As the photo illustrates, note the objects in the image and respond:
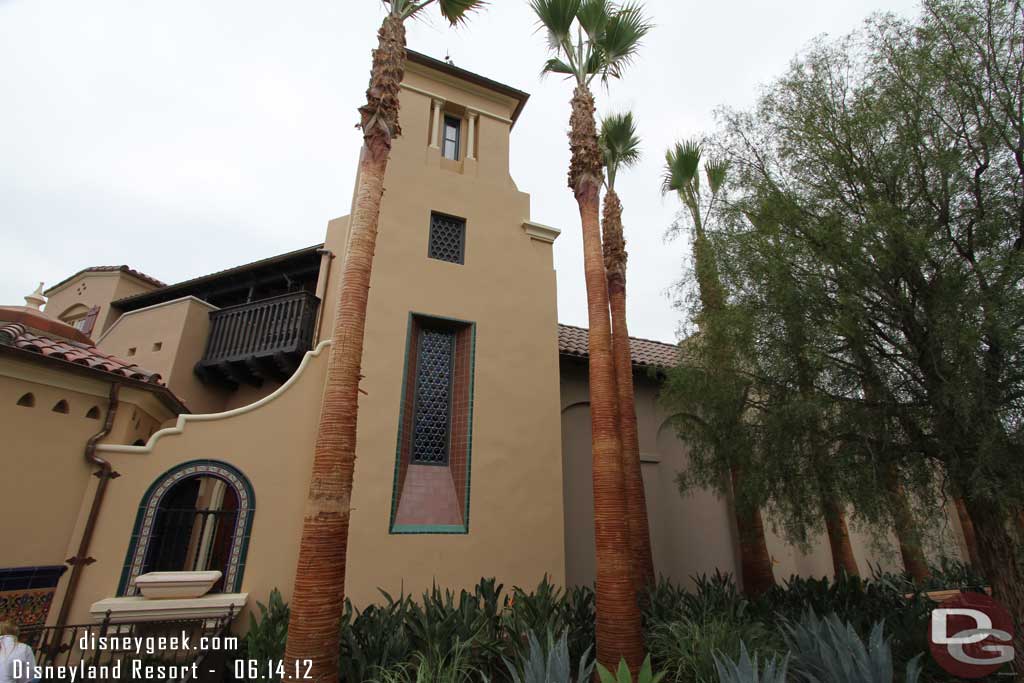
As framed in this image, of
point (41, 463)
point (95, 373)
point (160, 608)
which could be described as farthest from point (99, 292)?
point (160, 608)

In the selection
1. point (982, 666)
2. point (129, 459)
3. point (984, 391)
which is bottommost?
point (982, 666)

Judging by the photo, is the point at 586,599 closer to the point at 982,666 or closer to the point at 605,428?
the point at 605,428

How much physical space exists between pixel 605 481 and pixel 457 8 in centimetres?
732

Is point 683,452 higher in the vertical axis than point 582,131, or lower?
lower

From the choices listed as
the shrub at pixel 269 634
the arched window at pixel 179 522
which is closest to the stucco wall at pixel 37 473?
the arched window at pixel 179 522

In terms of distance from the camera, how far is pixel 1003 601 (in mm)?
5832

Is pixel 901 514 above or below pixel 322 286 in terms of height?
below

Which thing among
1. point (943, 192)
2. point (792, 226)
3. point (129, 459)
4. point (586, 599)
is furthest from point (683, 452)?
point (129, 459)

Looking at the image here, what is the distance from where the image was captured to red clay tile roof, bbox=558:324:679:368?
11.8m

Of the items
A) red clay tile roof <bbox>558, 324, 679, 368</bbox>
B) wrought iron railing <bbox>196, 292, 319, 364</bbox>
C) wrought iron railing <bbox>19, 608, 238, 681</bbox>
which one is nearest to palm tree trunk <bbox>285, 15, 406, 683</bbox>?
wrought iron railing <bbox>19, 608, 238, 681</bbox>

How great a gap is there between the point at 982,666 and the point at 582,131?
885cm

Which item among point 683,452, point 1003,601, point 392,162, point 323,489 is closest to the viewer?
point 323,489

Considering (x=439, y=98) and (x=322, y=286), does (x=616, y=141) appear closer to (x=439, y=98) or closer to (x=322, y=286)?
(x=439, y=98)

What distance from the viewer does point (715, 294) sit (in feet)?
25.4
